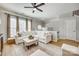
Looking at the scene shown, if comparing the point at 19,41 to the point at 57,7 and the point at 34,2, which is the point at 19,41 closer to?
the point at 34,2

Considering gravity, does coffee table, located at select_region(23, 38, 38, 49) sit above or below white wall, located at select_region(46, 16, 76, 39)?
below

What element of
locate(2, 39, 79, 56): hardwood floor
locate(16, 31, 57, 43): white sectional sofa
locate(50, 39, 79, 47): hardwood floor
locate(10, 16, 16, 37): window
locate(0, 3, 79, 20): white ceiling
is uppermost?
locate(0, 3, 79, 20): white ceiling

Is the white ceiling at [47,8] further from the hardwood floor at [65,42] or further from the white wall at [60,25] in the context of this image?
the hardwood floor at [65,42]

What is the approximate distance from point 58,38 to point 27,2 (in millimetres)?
1048

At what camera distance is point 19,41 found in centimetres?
187

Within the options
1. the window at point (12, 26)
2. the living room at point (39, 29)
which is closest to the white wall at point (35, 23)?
the living room at point (39, 29)

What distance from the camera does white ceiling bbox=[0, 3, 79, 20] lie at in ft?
5.83

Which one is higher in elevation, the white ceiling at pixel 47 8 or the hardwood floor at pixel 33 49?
the white ceiling at pixel 47 8

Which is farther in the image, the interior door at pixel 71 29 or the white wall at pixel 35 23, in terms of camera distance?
the white wall at pixel 35 23

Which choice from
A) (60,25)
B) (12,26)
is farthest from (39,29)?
(12,26)

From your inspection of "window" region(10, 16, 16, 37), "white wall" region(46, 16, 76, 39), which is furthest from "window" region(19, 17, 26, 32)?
"white wall" region(46, 16, 76, 39)

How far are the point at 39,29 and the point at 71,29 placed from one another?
0.70m

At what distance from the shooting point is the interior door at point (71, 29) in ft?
5.84

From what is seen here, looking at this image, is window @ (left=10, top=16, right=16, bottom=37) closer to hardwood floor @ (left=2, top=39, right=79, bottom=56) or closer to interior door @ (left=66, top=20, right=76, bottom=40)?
hardwood floor @ (left=2, top=39, right=79, bottom=56)
